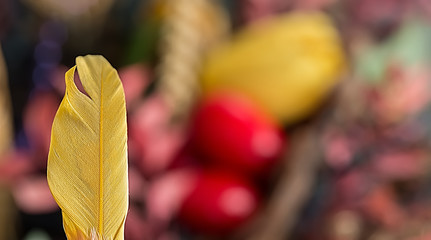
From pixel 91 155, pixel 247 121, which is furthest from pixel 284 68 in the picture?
pixel 91 155

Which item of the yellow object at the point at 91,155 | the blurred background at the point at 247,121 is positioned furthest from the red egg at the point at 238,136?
the yellow object at the point at 91,155

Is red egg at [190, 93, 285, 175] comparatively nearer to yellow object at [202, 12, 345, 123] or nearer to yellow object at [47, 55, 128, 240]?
yellow object at [202, 12, 345, 123]

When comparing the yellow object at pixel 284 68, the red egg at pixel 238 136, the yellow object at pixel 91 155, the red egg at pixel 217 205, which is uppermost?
the yellow object at pixel 91 155

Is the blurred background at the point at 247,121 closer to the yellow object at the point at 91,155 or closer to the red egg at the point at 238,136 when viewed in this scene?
the red egg at the point at 238,136

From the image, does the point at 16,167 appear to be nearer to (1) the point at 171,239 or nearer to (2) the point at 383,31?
(1) the point at 171,239

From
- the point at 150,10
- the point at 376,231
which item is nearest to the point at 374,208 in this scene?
the point at 376,231

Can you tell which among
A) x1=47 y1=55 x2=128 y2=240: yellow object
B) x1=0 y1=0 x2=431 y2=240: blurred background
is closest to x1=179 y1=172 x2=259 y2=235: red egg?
x1=0 y1=0 x2=431 y2=240: blurred background
